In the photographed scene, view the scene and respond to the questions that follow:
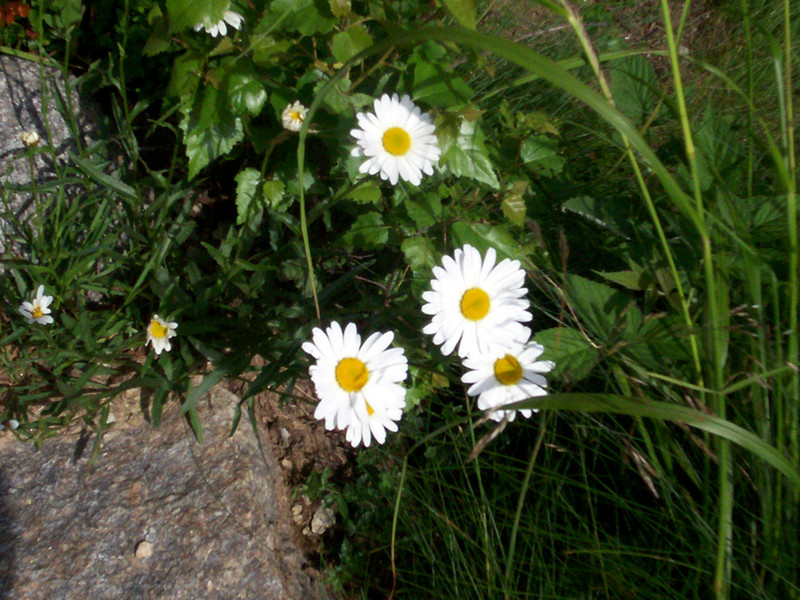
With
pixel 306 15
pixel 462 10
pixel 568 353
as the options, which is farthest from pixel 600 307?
pixel 306 15

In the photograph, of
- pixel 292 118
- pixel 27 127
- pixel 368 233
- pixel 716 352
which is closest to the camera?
pixel 716 352

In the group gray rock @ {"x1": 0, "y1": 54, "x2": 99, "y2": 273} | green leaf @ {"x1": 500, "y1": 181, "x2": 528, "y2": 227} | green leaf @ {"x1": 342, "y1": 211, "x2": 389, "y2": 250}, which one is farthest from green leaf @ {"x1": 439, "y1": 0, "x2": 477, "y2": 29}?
gray rock @ {"x1": 0, "y1": 54, "x2": 99, "y2": 273}

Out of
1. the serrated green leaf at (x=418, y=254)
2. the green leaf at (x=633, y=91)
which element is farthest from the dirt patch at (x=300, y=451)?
the green leaf at (x=633, y=91)

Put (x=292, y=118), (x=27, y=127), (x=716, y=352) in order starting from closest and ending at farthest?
(x=716, y=352) < (x=292, y=118) < (x=27, y=127)

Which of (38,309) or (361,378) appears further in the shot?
(38,309)

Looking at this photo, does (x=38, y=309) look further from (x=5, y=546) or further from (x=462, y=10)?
(x=462, y=10)

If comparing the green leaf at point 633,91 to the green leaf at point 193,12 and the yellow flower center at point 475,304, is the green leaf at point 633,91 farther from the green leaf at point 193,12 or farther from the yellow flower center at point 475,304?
the green leaf at point 193,12
